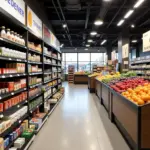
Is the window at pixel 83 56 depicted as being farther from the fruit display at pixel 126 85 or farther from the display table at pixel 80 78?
the fruit display at pixel 126 85

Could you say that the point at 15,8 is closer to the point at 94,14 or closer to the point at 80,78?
the point at 94,14

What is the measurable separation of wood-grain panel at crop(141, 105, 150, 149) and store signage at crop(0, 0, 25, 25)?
2773 mm

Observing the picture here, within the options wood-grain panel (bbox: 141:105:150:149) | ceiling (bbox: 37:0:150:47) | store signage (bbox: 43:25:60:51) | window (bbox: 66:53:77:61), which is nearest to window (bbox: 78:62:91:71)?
window (bbox: 66:53:77:61)


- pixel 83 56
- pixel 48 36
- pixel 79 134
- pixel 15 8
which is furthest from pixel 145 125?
pixel 83 56

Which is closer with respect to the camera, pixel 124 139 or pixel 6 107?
pixel 6 107

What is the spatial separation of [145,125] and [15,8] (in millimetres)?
3125

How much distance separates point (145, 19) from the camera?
11992 millimetres

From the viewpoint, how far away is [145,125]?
9.24ft

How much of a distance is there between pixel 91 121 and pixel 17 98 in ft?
8.07

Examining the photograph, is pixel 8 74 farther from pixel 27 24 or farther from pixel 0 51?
pixel 27 24

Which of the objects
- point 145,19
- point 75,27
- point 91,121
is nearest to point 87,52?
point 75,27

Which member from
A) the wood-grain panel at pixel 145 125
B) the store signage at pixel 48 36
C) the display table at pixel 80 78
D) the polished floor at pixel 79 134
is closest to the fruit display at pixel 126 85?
the polished floor at pixel 79 134

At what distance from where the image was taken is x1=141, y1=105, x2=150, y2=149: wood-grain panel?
2.81 m

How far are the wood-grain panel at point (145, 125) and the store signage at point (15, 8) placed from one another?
277 centimetres
